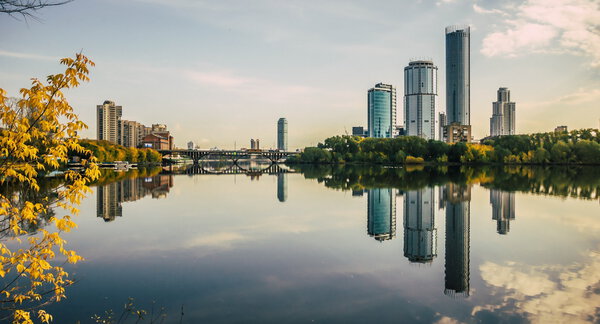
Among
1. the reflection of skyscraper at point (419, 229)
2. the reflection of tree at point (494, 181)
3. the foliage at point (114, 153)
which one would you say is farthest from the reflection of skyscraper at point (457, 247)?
the foliage at point (114, 153)

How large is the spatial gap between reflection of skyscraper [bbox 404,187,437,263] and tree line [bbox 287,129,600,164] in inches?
4372

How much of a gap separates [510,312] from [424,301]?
253 cm

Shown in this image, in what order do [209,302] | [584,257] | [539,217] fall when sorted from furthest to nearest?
[539,217]
[584,257]
[209,302]

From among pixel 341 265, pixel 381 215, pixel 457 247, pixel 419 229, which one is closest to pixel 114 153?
pixel 381 215

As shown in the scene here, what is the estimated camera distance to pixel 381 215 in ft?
106

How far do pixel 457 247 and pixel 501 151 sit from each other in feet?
465

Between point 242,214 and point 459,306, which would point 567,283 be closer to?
point 459,306

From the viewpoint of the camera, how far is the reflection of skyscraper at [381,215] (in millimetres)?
24984

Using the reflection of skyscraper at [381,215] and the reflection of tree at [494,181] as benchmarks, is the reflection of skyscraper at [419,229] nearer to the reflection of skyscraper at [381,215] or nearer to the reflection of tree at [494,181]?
the reflection of skyscraper at [381,215]

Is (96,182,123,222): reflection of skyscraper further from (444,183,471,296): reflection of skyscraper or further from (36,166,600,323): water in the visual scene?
(444,183,471,296): reflection of skyscraper

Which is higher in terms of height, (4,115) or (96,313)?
(4,115)

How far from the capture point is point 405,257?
1912 centimetres

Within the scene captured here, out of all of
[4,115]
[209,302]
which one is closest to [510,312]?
[209,302]

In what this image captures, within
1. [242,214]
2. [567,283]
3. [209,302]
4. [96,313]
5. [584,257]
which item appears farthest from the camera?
[242,214]
